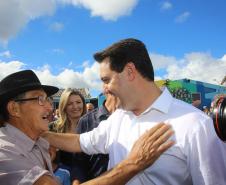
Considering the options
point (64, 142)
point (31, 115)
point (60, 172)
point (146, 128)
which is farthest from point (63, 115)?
point (146, 128)

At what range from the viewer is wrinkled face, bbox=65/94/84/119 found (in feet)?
17.8

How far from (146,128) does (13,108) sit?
3.52 ft

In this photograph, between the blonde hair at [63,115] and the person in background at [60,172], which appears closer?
the person in background at [60,172]

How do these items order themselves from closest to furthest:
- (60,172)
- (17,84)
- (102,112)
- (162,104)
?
(162,104) < (17,84) < (102,112) < (60,172)

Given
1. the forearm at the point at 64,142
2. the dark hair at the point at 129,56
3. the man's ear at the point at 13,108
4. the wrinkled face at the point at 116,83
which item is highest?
the dark hair at the point at 129,56

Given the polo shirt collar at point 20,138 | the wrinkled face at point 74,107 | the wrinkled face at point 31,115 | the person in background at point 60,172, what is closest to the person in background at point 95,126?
the person in background at point 60,172

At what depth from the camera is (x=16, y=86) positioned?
2.93 m

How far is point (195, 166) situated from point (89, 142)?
1.16 meters

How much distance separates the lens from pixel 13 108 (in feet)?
9.67

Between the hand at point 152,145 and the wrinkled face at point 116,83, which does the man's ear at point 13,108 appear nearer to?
the wrinkled face at point 116,83

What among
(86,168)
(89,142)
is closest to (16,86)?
(89,142)

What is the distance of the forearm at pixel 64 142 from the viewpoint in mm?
3480

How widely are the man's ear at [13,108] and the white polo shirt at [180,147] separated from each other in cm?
82

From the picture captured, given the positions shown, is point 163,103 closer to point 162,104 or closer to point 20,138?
point 162,104
